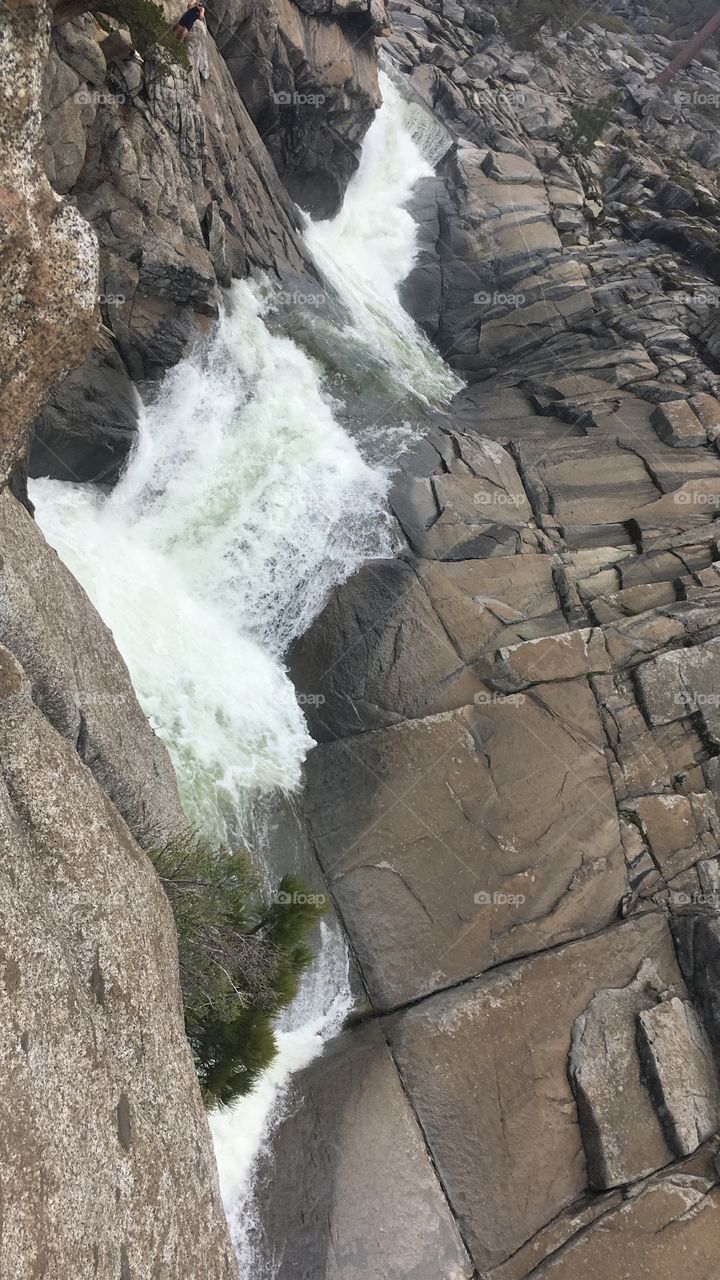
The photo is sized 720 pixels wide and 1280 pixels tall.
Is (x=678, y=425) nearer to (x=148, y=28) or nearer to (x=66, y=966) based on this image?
(x=148, y=28)

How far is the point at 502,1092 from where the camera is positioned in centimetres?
1143

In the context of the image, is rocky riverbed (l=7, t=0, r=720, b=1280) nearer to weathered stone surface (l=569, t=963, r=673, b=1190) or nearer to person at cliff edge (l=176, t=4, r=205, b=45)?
weathered stone surface (l=569, t=963, r=673, b=1190)

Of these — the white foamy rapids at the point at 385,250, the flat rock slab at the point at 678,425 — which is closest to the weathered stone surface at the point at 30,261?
the white foamy rapids at the point at 385,250

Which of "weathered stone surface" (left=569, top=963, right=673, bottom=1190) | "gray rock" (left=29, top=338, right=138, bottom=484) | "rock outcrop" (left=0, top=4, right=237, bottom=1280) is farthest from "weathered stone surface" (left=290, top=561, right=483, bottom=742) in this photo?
"rock outcrop" (left=0, top=4, right=237, bottom=1280)

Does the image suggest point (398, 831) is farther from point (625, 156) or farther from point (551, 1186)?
point (625, 156)

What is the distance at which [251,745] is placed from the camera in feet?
43.9

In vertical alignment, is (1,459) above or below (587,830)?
above

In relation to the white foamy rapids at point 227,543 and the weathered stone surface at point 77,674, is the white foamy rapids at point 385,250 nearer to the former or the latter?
the white foamy rapids at point 227,543

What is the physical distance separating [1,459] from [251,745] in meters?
8.13

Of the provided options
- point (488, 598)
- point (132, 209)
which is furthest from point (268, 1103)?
point (132, 209)

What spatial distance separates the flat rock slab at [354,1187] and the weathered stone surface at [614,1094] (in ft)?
7.84

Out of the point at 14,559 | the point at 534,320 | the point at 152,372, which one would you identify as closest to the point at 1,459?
the point at 14,559

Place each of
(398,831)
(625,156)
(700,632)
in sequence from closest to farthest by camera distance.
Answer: (398,831), (700,632), (625,156)

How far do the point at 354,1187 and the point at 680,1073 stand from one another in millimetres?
5129
